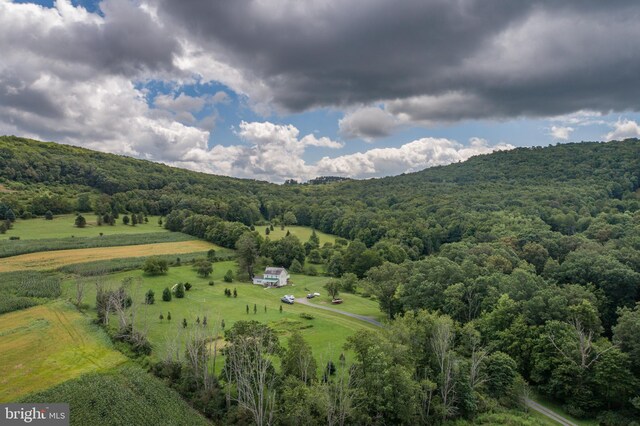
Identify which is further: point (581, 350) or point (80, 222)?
point (80, 222)

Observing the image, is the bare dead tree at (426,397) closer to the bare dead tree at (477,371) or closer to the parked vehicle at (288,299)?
the bare dead tree at (477,371)

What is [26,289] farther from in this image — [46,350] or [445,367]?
[445,367]

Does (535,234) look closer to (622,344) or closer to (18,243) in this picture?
(622,344)

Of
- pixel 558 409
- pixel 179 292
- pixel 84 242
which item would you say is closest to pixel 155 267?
pixel 179 292

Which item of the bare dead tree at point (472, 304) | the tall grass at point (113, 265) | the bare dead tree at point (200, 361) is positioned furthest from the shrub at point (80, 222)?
the bare dead tree at point (472, 304)

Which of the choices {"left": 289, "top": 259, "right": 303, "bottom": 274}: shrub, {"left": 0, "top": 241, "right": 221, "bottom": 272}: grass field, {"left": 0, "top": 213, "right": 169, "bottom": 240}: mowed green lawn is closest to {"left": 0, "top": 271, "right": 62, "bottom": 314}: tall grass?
{"left": 0, "top": 241, "right": 221, "bottom": 272}: grass field

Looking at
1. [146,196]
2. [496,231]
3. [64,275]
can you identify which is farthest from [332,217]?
[64,275]
